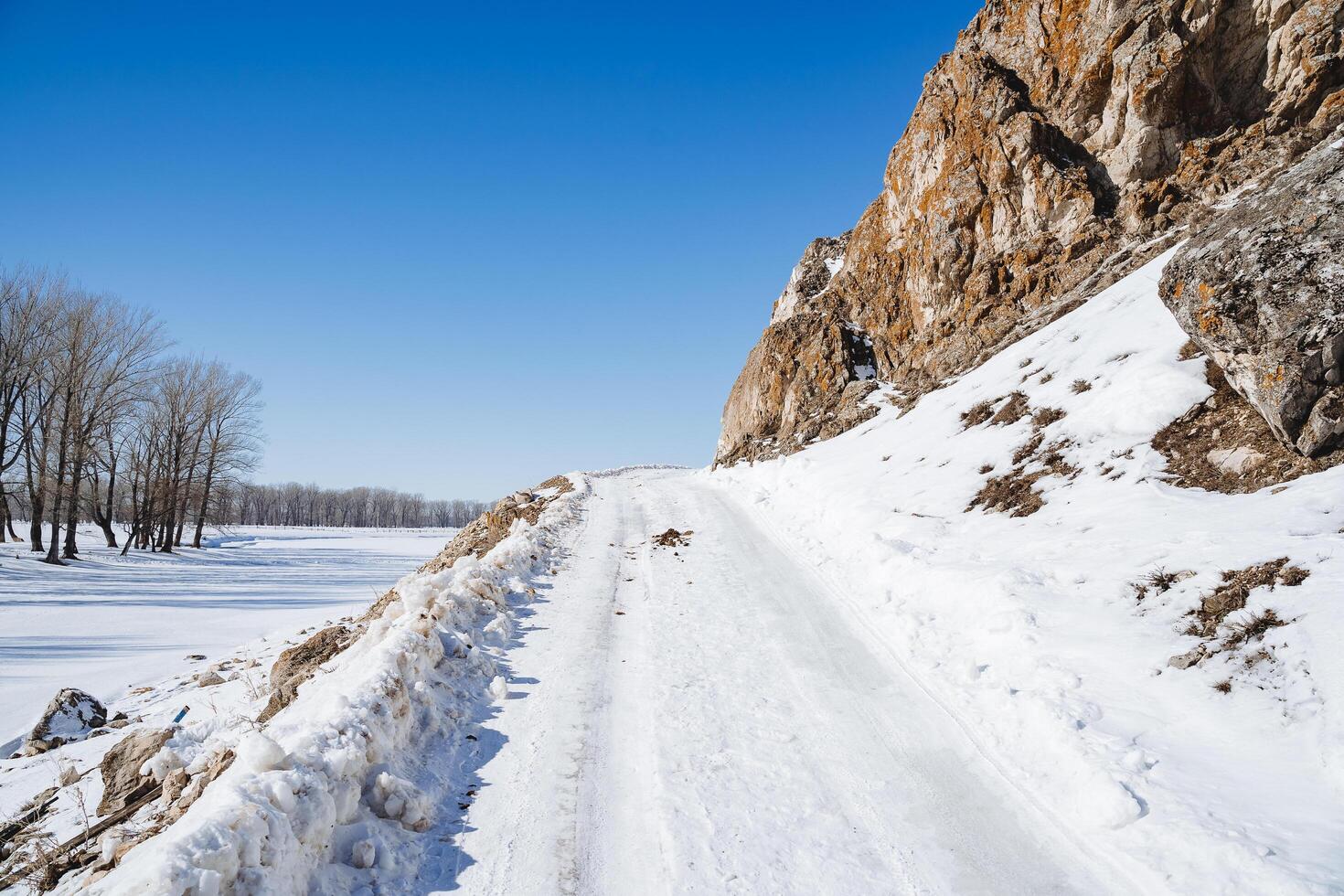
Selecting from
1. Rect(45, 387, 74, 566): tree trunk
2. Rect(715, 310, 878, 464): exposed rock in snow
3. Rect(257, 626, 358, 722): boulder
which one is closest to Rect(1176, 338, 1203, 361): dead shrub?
Rect(257, 626, 358, 722): boulder

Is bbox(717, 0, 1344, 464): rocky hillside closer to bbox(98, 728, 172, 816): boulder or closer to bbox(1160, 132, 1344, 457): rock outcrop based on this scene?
bbox(1160, 132, 1344, 457): rock outcrop

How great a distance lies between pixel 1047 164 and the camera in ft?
82.1

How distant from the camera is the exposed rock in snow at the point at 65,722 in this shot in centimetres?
838

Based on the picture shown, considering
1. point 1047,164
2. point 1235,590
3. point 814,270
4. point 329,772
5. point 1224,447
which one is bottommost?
point 329,772

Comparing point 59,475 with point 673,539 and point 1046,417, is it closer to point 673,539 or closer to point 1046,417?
point 673,539

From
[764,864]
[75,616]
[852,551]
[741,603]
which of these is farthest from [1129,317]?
[75,616]

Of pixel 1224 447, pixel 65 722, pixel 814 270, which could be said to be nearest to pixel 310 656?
pixel 65 722

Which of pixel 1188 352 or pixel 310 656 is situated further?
pixel 1188 352

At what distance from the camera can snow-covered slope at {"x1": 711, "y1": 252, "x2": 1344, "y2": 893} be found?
3910mm

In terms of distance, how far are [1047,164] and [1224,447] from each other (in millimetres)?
22412

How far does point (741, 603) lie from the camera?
9.30m

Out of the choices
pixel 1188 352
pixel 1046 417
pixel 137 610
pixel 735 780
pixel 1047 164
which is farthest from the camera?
pixel 1047 164

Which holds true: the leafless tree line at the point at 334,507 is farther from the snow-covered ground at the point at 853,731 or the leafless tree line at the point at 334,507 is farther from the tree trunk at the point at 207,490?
the snow-covered ground at the point at 853,731

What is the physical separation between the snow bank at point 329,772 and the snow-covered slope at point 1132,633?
486 cm
